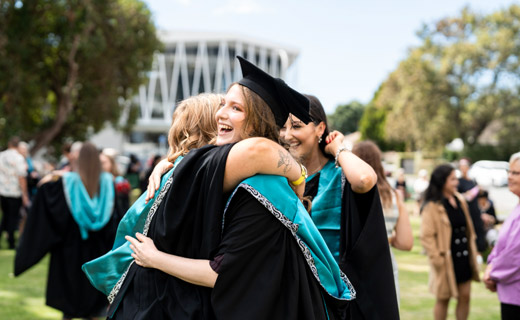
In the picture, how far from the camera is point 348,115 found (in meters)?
98.9

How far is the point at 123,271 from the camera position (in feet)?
7.50

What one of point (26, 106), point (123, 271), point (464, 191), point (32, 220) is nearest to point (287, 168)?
point (123, 271)

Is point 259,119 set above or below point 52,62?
above

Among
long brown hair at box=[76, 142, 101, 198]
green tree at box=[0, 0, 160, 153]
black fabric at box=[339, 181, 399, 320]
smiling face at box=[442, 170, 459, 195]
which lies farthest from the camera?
green tree at box=[0, 0, 160, 153]

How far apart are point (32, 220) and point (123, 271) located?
331 centimetres

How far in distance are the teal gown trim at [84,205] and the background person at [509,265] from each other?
361 cm

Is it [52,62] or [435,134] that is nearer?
[52,62]

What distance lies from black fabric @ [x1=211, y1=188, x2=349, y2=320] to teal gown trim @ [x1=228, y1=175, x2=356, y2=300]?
0.03 meters

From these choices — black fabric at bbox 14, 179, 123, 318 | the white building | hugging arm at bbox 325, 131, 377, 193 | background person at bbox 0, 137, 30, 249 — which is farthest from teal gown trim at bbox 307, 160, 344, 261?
the white building

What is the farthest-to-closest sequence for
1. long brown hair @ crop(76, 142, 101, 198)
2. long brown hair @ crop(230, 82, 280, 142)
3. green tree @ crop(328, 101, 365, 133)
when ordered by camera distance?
green tree @ crop(328, 101, 365, 133), long brown hair @ crop(76, 142, 101, 198), long brown hair @ crop(230, 82, 280, 142)

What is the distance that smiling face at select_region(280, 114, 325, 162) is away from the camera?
10.2ft

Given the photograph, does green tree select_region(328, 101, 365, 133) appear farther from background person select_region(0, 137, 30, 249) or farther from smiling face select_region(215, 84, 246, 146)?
smiling face select_region(215, 84, 246, 146)

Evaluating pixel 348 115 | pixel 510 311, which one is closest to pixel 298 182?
pixel 510 311

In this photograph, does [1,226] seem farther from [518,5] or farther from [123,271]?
[518,5]
